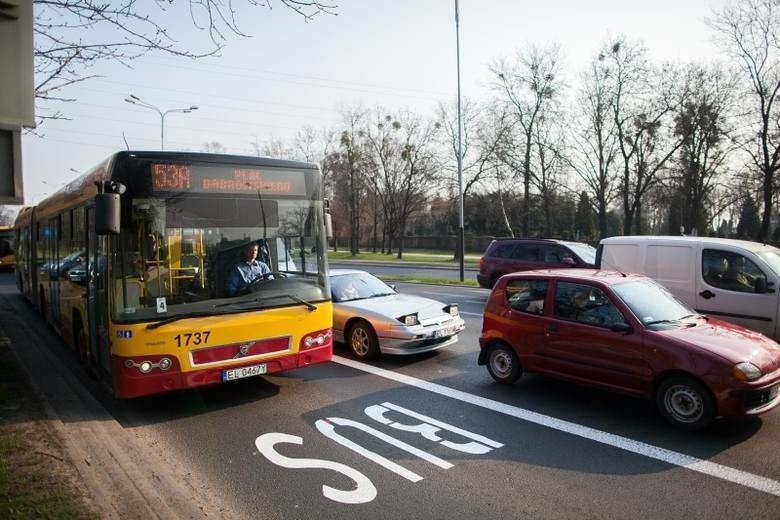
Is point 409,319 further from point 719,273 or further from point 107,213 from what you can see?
point 719,273

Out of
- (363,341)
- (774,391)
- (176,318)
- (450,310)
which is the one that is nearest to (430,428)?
(176,318)

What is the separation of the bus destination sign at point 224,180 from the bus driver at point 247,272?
72 cm

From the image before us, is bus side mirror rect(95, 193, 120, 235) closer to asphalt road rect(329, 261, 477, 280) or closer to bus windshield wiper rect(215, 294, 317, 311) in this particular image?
bus windshield wiper rect(215, 294, 317, 311)

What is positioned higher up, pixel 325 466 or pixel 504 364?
pixel 504 364

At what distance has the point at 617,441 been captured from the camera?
5.30 metres

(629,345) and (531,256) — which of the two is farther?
(531,256)

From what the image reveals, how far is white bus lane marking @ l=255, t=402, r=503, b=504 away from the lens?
4402 mm

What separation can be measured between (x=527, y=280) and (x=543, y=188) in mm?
30335

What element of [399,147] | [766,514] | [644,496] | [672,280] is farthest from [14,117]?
[399,147]

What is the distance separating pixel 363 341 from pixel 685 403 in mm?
4734

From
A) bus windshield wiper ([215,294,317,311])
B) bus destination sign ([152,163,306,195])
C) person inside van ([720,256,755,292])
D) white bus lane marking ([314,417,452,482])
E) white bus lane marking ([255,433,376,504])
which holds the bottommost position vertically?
white bus lane marking ([255,433,376,504])

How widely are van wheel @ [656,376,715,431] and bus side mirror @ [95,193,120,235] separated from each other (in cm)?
576

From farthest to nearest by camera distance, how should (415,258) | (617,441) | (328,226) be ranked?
(415,258), (328,226), (617,441)

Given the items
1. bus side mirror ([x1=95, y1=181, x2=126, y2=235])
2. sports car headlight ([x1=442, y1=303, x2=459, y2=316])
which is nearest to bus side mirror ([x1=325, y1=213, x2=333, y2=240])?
bus side mirror ([x1=95, y1=181, x2=126, y2=235])
